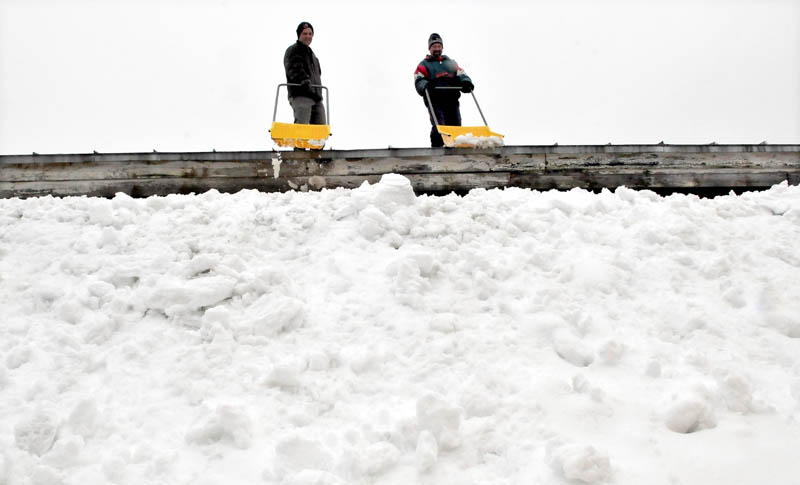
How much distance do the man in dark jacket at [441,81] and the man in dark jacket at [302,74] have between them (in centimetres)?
146

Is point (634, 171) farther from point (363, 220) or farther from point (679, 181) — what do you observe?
point (363, 220)

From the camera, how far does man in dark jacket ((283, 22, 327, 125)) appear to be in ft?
21.6

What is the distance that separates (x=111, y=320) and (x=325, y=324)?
121 centimetres

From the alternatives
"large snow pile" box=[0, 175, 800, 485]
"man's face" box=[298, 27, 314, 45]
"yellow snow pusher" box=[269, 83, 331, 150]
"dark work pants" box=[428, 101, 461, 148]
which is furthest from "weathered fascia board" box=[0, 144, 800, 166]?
"man's face" box=[298, 27, 314, 45]

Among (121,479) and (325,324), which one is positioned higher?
(325,324)

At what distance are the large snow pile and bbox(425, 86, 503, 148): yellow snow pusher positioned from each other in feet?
4.23

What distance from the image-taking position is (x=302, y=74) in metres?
6.60

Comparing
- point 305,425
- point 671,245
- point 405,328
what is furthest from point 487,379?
point 671,245

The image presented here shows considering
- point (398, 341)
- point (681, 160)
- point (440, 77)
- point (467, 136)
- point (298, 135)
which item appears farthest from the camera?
point (440, 77)

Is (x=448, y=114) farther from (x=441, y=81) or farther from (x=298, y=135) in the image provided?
(x=298, y=135)

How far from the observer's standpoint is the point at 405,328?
2.91 metres

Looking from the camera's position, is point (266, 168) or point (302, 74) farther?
point (302, 74)

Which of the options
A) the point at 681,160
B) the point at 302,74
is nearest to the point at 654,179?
the point at 681,160

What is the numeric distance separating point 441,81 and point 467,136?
2.05 metres
